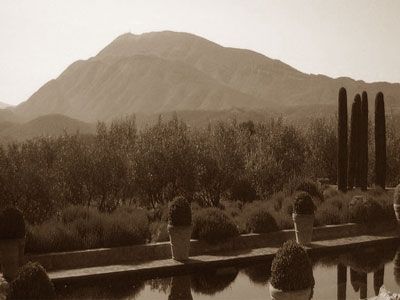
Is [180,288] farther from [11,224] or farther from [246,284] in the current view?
[11,224]

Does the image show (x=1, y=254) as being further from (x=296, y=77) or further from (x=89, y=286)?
(x=296, y=77)

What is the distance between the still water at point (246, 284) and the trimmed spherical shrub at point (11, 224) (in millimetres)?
1964

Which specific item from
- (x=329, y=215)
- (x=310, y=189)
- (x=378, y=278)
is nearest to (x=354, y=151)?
(x=310, y=189)

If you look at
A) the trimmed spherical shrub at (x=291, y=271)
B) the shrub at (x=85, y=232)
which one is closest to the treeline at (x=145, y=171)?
the shrub at (x=85, y=232)

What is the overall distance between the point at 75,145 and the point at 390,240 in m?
13.2

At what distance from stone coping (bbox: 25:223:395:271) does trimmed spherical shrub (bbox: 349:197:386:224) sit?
201 centimetres

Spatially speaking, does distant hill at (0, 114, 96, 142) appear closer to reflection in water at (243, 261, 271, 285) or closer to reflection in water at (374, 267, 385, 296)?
reflection in water at (243, 261, 271, 285)

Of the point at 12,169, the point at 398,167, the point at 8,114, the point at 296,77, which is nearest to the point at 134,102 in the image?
the point at 8,114

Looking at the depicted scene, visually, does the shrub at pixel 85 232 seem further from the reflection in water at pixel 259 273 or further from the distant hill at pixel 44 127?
the distant hill at pixel 44 127

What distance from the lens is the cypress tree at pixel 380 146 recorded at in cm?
3059

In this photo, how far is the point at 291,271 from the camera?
10.7m

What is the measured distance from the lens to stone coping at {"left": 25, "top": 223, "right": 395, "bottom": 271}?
15648 millimetres

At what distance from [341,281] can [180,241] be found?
4.61 meters

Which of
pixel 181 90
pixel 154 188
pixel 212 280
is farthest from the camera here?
pixel 181 90
